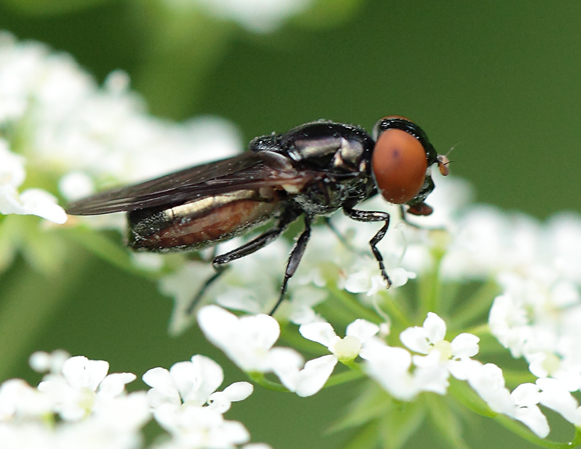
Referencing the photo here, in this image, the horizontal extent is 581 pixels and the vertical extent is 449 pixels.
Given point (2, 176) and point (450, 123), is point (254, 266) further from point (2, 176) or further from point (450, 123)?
point (450, 123)

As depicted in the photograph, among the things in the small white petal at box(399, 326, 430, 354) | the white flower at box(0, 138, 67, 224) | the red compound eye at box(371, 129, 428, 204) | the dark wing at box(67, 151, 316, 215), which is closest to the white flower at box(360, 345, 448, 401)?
the small white petal at box(399, 326, 430, 354)

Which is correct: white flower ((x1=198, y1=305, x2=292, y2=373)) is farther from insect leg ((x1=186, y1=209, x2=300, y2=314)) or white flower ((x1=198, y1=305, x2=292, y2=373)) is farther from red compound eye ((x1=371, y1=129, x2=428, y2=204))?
red compound eye ((x1=371, y1=129, x2=428, y2=204))

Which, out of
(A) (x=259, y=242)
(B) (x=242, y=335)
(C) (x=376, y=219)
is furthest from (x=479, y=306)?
(B) (x=242, y=335)

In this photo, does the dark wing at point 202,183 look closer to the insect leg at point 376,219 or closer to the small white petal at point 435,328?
the insect leg at point 376,219

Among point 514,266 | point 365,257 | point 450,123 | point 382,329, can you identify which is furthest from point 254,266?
point 450,123

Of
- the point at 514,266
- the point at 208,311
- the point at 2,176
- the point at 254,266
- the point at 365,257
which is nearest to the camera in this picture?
the point at 208,311

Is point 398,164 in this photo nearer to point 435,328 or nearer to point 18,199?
point 435,328
